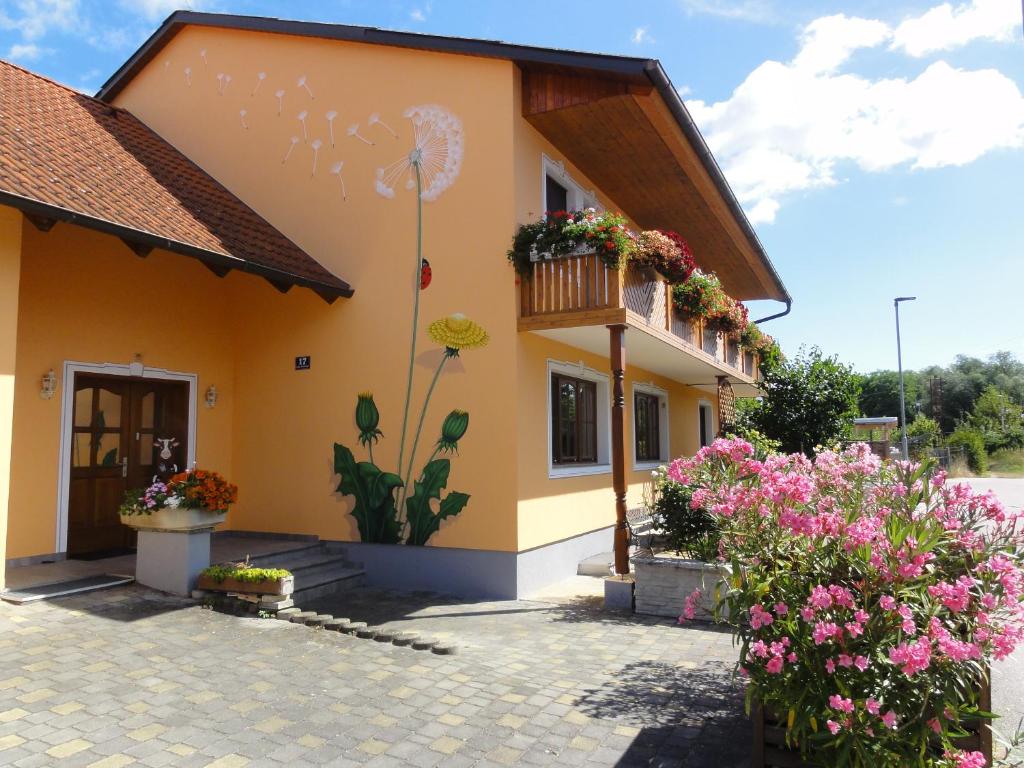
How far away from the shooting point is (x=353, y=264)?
32.4ft

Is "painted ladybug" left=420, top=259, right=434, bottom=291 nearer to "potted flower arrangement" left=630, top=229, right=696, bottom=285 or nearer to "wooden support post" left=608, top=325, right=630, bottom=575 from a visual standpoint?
"wooden support post" left=608, top=325, right=630, bottom=575

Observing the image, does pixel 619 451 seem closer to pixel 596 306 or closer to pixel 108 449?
pixel 596 306

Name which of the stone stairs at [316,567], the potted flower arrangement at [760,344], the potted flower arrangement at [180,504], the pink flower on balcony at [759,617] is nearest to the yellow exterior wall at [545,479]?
the stone stairs at [316,567]

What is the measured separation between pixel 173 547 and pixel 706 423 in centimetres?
1442

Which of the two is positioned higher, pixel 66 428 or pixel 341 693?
pixel 66 428

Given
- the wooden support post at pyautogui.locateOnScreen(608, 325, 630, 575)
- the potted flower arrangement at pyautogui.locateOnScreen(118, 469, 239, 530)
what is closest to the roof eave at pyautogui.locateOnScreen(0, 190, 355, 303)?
the potted flower arrangement at pyautogui.locateOnScreen(118, 469, 239, 530)

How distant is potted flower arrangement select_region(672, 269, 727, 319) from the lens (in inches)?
431

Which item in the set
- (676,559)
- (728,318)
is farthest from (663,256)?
(728,318)

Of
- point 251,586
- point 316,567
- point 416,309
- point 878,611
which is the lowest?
point 316,567

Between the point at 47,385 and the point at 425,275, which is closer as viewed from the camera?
the point at 47,385

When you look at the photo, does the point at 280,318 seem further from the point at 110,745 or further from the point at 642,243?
the point at 110,745

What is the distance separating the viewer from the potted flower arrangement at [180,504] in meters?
7.33

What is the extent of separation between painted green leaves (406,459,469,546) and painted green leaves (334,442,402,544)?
26 centimetres

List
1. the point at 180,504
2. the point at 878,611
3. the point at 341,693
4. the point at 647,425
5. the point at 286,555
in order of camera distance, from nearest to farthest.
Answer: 1. the point at 878,611
2. the point at 341,693
3. the point at 180,504
4. the point at 286,555
5. the point at 647,425
